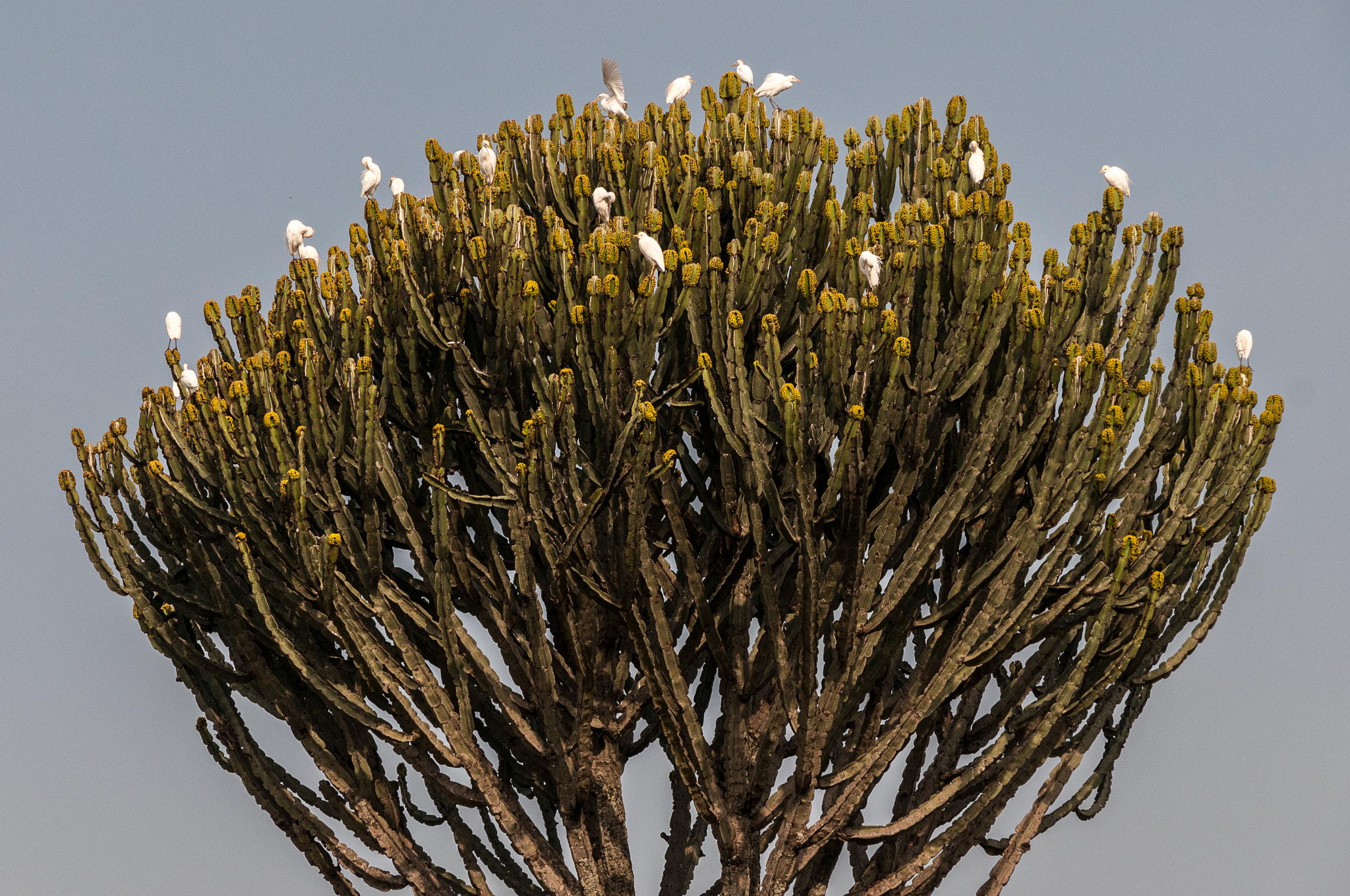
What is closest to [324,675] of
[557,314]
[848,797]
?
[557,314]

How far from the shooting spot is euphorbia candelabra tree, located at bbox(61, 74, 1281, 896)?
27.1ft

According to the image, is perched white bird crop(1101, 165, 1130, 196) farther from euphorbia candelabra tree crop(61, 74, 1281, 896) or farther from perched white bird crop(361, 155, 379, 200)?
perched white bird crop(361, 155, 379, 200)

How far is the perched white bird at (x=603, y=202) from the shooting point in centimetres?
947

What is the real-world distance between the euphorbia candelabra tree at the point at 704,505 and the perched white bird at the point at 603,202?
121mm

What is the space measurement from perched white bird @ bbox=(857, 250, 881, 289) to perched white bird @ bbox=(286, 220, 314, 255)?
3.76 m

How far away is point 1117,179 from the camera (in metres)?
9.48

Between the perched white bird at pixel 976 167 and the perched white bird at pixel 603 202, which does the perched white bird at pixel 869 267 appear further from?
the perched white bird at pixel 603 202

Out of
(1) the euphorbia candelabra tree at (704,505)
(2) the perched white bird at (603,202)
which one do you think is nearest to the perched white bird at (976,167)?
(1) the euphorbia candelabra tree at (704,505)

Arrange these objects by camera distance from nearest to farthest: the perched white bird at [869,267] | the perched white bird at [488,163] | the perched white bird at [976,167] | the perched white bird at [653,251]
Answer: the perched white bird at [869,267] < the perched white bird at [653,251] < the perched white bird at [976,167] < the perched white bird at [488,163]

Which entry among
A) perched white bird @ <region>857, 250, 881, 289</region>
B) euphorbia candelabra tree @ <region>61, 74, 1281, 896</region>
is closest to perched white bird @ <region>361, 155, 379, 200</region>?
euphorbia candelabra tree @ <region>61, 74, 1281, 896</region>

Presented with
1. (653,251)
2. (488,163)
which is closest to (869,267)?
(653,251)

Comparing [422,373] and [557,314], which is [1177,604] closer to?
[557,314]

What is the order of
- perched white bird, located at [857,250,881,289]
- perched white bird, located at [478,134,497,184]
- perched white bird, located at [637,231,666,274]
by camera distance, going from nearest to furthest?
1. perched white bird, located at [857,250,881,289]
2. perched white bird, located at [637,231,666,274]
3. perched white bird, located at [478,134,497,184]

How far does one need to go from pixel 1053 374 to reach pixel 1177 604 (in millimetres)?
1695
